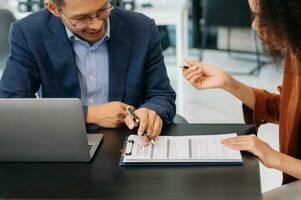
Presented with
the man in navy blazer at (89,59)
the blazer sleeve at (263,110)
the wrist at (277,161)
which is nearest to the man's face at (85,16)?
the man in navy blazer at (89,59)

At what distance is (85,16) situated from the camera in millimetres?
1414

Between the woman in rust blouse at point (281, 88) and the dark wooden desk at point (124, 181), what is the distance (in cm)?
9

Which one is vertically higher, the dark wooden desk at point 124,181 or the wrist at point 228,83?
the wrist at point 228,83

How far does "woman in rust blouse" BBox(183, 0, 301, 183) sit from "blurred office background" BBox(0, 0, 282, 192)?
626 mm

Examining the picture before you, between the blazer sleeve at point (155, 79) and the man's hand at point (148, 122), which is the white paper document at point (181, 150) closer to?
the man's hand at point (148, 122)

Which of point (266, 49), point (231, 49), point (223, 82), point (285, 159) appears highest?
point (266, 49)

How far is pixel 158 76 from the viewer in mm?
1612

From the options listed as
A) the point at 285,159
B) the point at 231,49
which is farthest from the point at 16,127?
the point at 231,49

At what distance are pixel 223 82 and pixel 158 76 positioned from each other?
0.26 meters

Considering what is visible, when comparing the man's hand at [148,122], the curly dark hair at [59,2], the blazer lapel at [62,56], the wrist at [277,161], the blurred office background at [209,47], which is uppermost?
the curly dark hair at [59,2]

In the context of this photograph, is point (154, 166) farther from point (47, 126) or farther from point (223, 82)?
point (223, 82)

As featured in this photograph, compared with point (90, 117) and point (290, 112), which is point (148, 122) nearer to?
point (90, 117)

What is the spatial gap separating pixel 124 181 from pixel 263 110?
2.06 feet

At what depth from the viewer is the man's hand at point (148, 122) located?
1267 millimetres
